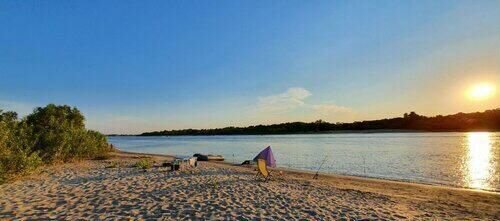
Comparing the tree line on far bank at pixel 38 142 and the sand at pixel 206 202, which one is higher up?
the tree line on far bank at pixel 38 142

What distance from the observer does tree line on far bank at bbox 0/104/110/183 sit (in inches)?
506

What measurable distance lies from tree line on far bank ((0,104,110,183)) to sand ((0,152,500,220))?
82 cm

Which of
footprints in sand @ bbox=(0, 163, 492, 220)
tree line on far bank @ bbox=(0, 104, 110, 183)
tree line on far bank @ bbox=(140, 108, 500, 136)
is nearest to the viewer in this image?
footprints in sand @ bbox=(0, 163, 492, 220)

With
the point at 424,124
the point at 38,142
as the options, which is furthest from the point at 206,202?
the point at 424,124

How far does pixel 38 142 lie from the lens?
19359 mm

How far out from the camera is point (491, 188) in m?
15.9

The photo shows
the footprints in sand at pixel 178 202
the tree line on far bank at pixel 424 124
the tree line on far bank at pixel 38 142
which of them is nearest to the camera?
the footprints in sand at pixel 178 202

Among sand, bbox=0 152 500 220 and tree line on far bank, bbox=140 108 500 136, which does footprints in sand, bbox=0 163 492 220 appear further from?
tree line on far bank, bbox=140 108 500 136

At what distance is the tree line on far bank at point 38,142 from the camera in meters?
12.8

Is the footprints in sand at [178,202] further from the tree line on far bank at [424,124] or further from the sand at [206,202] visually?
the tree line on far bank at [424,124]

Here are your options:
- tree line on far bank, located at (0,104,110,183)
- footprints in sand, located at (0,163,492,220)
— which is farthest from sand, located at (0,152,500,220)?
tree line on far bank, located at (0,104,110,183)

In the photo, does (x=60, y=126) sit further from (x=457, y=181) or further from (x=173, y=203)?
(x=457, y=181)

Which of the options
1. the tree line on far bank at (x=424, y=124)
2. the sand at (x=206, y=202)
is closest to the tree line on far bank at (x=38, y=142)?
the sand at (x=206, y=202)

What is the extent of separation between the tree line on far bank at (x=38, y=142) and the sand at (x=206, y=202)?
A: 0.82m
